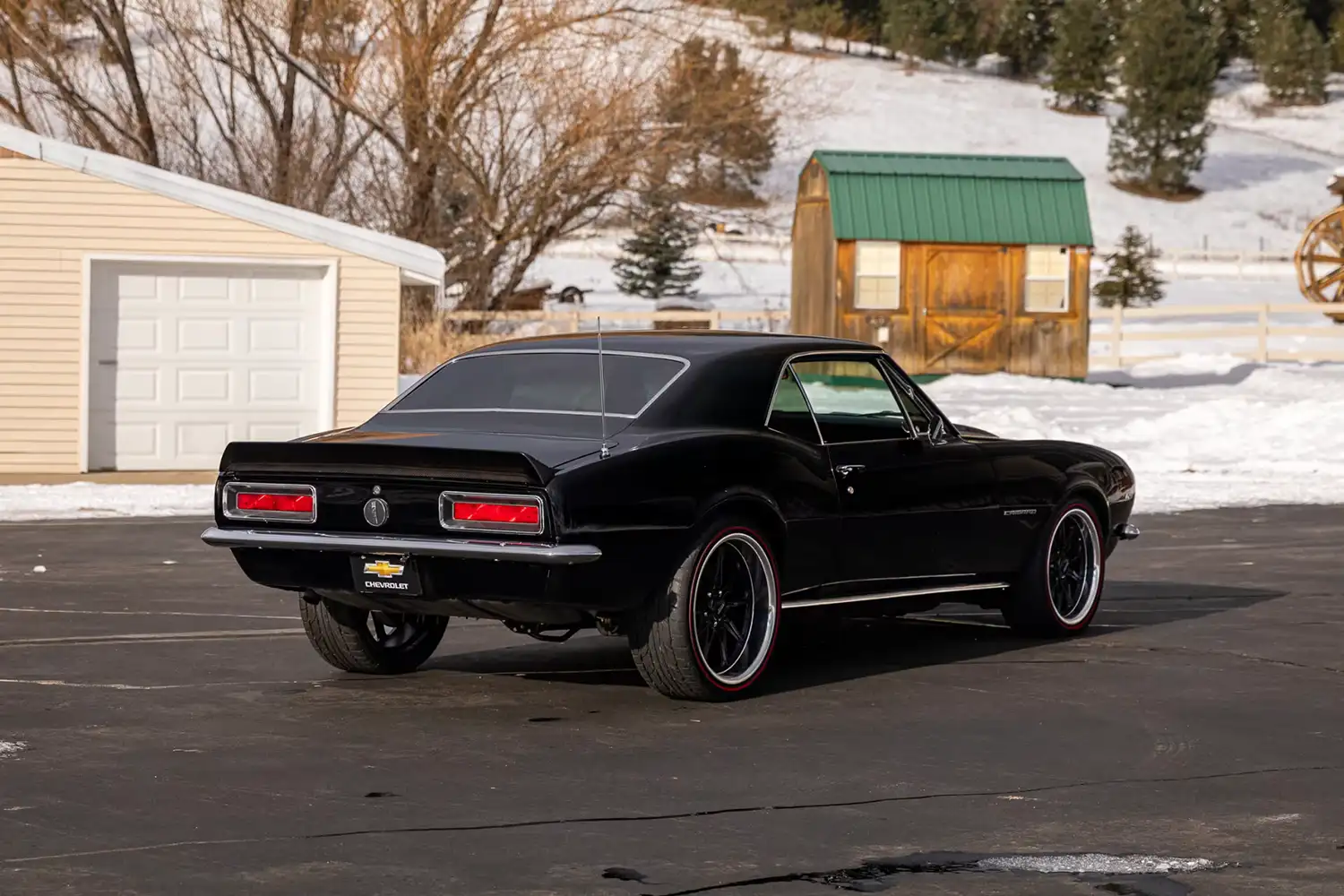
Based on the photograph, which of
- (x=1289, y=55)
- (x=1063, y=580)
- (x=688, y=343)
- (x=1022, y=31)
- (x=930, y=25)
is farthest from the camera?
(x=1022, y=31)

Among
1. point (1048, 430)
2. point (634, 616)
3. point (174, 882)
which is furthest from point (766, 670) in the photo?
point (1048, 430)

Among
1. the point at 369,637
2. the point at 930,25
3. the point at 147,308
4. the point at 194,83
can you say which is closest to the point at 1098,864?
the point at 369,637

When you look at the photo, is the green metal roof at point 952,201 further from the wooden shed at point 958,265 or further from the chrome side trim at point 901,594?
the chrome side trim at point 901,594

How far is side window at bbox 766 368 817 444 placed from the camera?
8.75 metres

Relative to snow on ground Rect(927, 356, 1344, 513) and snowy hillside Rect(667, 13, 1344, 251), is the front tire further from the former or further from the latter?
snowy hillside Rect(667, 13, 1344, 251)

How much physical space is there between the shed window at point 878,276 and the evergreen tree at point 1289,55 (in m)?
84.8

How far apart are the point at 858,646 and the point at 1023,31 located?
115845 millimetres

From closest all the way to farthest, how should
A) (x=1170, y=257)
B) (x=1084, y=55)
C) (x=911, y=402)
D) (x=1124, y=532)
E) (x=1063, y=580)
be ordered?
(x=911, y=402) → (x=1063, y=580) → (x=1124, y=532) → (x=1170, y=257) → (x=1084, y=55)

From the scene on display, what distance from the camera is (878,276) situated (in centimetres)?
3578

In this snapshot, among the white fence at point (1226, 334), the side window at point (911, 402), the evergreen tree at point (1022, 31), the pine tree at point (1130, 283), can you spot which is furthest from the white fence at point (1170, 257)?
the side window at point (911, 402)

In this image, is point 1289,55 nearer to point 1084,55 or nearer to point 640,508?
point 1084,55

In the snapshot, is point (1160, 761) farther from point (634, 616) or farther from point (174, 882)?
point (174, 882)

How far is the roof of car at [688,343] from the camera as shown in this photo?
8.89 metres

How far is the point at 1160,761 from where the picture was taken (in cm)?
709
